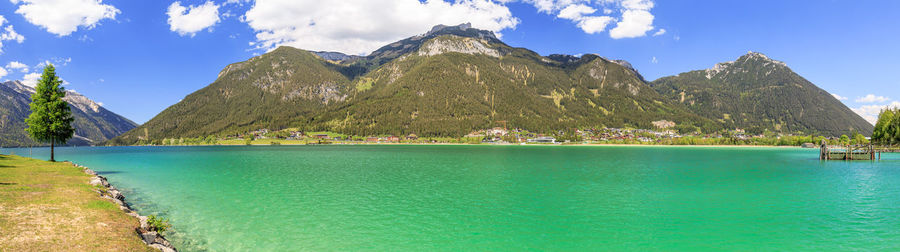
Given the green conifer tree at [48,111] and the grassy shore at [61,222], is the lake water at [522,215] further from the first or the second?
the green conifer tree at [48,111]

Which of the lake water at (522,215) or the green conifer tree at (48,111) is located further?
the green conifer tree at (48,111)

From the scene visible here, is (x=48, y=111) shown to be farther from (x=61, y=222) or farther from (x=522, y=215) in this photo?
(x=522, y=215)

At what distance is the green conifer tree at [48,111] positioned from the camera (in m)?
43.9

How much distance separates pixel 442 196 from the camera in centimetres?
2995

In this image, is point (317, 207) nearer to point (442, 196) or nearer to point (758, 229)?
point (442, 196)

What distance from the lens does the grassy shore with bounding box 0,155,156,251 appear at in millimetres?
11898

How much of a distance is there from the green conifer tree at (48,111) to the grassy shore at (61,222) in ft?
97.2

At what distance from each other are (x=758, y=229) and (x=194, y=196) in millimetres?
36943

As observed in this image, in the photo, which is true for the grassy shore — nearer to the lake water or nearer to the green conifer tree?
the lake water

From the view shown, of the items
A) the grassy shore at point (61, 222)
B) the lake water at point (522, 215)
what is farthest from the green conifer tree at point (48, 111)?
the grassy shore at point (61, 222)

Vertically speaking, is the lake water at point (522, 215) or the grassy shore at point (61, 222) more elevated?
the grassy shore at point (61, 222)

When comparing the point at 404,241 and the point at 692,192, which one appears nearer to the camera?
the point at 404,241

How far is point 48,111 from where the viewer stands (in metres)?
44.8

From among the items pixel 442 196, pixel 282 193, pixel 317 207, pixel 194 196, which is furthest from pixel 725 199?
pixel 194 196
